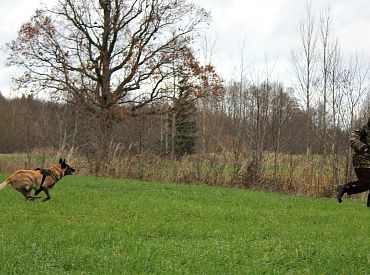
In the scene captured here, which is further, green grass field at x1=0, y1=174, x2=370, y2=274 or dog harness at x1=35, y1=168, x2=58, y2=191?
dog harness at x1=35, y1=168, x2=58, y2=191

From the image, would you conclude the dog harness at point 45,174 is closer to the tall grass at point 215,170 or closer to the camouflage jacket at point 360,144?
the camouflage jacket at point 360,144

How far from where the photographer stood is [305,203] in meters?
12.9

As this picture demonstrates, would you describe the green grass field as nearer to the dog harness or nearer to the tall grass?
the dog harness

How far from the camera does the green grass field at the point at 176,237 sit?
5.22 metres

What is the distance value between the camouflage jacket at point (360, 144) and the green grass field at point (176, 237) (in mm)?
1343

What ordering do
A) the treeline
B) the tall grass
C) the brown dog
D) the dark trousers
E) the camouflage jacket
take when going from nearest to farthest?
the camouflage jacket, the dark trousers, the brown dog, the tall grass, the treeline

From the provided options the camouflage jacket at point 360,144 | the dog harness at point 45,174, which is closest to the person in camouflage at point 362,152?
the camouflage jacket at point 360,144

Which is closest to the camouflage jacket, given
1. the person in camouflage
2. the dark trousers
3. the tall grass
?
the person in camouflage

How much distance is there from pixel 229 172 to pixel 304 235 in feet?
38.0

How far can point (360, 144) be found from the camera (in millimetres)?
6621

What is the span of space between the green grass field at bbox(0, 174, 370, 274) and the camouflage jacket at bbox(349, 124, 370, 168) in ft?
4.41

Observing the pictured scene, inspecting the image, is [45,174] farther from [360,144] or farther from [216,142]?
[216,142]

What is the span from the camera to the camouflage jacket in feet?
21.8

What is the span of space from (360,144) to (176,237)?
135 inches
